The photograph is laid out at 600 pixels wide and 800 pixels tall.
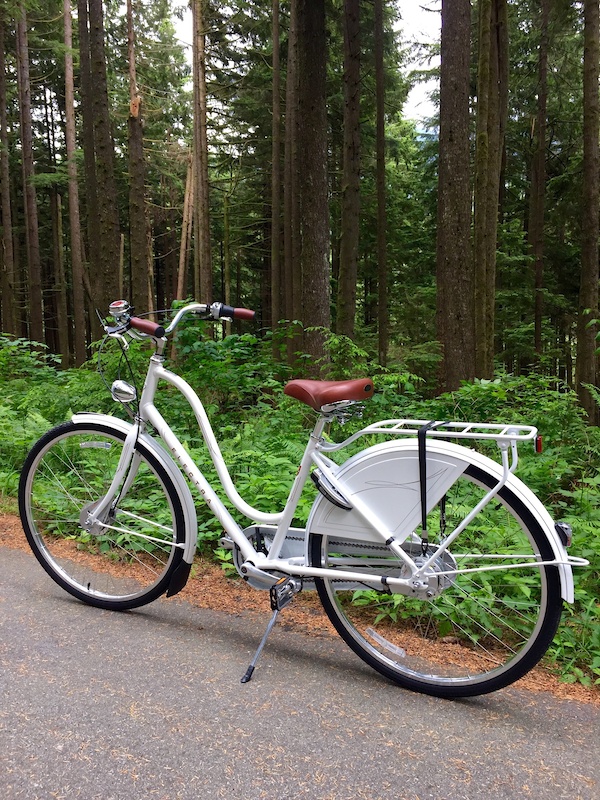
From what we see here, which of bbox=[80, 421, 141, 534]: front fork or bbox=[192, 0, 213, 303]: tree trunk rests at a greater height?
bbox=[192, 0, 213, 303]: tree trunk

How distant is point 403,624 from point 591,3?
1231cm

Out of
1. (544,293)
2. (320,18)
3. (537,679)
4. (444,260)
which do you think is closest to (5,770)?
(537,679)

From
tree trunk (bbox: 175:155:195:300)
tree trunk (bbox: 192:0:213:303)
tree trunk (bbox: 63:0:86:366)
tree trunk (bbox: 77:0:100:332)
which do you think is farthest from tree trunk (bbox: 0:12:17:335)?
tree trunk (bbox: 175:155:195:300)

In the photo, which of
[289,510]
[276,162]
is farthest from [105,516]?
[276,162]

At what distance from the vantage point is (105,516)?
9.57 feet

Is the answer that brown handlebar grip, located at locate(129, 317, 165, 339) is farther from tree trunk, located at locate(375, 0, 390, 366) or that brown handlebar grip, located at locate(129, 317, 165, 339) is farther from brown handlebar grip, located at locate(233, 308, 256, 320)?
tree trunk, located at locate(375, 0, 390, 366)

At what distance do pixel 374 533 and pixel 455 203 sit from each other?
677cm

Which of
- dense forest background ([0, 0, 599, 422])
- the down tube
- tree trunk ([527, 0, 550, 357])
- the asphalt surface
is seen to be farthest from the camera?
tree trunk ([527, 0, 550, 357])

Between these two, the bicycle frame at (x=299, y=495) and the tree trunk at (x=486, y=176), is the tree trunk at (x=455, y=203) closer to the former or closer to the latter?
the tree trunk at (x=486, y=176)

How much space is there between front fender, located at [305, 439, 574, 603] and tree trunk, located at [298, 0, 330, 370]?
5.54 meters

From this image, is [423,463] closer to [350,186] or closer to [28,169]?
[350,186]

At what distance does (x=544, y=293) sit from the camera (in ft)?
52.9

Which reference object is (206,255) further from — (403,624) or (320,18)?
(403,624)

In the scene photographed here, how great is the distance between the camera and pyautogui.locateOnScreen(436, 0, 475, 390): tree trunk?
297 inches
